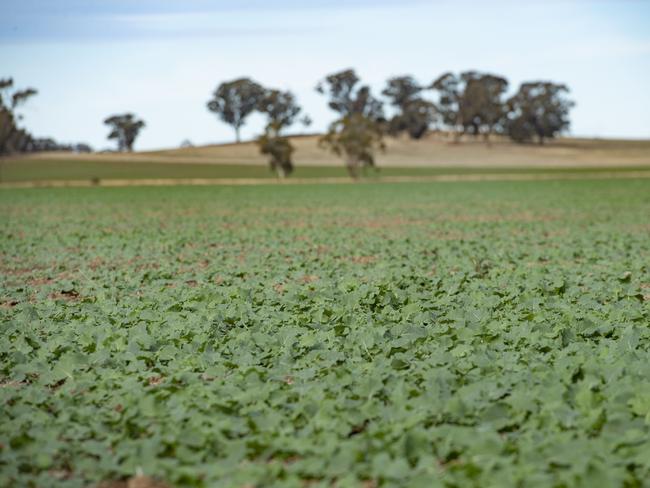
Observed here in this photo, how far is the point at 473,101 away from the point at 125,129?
69.9 meters

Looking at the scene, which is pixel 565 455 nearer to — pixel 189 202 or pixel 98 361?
pixel 98 361

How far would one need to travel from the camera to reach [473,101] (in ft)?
491

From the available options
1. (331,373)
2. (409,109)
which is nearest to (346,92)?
(409,109)

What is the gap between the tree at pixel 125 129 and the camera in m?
170

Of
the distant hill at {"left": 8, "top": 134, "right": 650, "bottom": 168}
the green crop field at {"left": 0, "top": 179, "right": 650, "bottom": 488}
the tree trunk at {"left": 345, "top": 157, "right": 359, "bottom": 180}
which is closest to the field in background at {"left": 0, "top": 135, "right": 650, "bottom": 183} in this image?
the distant hill at {"left": 8, "top": 134, "right": 650, "bottom": 168}

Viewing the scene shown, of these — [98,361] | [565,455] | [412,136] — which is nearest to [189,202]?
[98,361]

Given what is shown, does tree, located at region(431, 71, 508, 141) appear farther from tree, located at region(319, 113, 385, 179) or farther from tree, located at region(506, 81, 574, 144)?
tree, located at region(319, 113, 385, 179)

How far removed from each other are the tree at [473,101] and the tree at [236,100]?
3315 cm

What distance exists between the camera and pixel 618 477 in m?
5.73

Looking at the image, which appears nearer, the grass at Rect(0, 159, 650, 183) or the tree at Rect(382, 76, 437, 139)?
the grass at Rect(0, 159, 650, 183)

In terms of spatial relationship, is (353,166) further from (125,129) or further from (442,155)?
(125,129)

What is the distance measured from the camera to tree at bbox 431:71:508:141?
149250 millimetres

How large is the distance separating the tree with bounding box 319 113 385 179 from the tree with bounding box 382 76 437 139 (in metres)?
64.8

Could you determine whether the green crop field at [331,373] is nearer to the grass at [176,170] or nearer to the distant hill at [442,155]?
the grass at [176,170]
